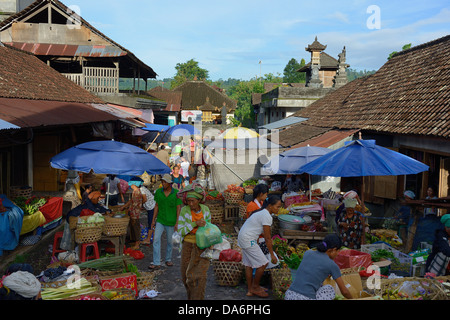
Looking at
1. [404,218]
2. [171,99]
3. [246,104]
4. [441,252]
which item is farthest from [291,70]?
[441,252]

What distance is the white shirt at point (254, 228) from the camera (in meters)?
6.49

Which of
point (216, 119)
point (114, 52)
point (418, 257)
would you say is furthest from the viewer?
point (216, 119)

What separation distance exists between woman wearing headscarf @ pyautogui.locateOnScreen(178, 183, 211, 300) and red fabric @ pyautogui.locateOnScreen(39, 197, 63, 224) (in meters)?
5.25

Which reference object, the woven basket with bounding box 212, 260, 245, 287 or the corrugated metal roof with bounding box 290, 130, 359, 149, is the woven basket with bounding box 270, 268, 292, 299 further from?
the corrugated metal roof with bounding box 290, 130, 359, 149

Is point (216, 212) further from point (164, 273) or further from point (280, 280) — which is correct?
point (280, 280)

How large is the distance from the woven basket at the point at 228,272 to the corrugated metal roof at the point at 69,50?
1518 cm

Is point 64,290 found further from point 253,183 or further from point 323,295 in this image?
point 253,183

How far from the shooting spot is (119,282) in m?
6.55

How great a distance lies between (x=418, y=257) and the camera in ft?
25.0

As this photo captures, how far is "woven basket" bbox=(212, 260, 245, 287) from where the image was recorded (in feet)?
24.6

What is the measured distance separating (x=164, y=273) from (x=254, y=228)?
8.38 feet
